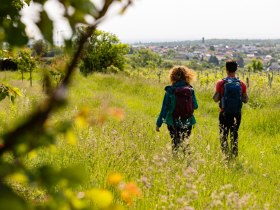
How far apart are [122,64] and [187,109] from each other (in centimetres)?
3483

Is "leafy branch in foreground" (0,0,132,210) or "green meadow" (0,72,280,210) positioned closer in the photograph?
"leafy branch in foreground" (0,0,132,210)

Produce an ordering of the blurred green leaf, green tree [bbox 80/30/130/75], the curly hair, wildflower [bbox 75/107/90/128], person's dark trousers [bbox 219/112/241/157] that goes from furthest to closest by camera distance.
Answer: green tree [bbox 80/30/130/75] → person's dark trousers [bbox 219/112/241/157] → the curly hair → wildflower [bbox 75/107/90/128] → the blurred green leaf

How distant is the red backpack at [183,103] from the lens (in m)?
6.28

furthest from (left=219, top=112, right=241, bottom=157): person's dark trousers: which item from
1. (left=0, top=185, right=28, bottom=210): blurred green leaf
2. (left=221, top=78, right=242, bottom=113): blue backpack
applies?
(left=0, top=185, right=28, bottom=210): blurred green leaf

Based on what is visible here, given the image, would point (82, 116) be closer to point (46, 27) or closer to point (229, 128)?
point (46, 27)

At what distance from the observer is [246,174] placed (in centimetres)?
599

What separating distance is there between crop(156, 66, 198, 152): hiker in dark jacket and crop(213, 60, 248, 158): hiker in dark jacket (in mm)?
583

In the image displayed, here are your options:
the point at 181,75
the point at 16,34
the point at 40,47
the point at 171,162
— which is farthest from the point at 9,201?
the point at 181,75

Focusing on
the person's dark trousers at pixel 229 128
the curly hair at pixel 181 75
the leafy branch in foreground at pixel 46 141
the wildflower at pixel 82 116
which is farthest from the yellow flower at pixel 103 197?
the person's dark trousers at pixel 229 128

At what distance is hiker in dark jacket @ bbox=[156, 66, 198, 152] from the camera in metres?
6.31

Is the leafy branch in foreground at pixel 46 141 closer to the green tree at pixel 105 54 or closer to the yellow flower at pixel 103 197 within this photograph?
the yellow flower at pixel 103 197

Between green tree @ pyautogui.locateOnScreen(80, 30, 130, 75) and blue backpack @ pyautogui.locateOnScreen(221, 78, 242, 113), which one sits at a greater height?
blue backpack @ pyautogui.locateOnScreen(221, 78, 242, 113)

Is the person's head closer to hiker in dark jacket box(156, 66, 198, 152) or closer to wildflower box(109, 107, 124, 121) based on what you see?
hiker in dark jacket box(156, 66, 198, 152)

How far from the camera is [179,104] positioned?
6.34m
